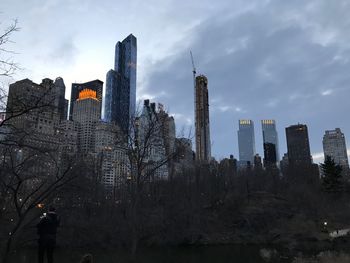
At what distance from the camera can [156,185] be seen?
85562 mm

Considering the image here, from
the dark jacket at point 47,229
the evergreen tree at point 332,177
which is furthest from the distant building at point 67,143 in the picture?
the evergreen tree at point 332,177

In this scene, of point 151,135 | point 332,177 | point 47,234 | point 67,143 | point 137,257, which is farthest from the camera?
point 332,177

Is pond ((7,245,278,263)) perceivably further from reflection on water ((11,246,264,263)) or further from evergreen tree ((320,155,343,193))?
evergreen tree ((320,155,343,193))

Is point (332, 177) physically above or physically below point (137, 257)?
above

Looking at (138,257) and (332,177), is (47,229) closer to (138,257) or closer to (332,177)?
(138,257)

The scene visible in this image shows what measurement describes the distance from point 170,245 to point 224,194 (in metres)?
30.4

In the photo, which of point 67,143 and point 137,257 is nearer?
point 67,143

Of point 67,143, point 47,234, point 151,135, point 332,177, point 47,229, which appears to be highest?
point 332,177

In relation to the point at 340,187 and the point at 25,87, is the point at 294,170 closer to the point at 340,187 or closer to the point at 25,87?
the point at 340,187

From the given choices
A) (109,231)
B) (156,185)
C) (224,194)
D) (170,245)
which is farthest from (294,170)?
(109,231)

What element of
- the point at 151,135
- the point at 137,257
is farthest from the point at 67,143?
the point at 137,257

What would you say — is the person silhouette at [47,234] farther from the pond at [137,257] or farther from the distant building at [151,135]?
the pond at [137,257]

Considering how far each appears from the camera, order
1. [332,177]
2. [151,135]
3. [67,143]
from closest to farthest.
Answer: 1. [151,135]
2. [67,143]
3. [332,177]

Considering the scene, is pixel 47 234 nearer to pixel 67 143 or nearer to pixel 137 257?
pixel 67 143
